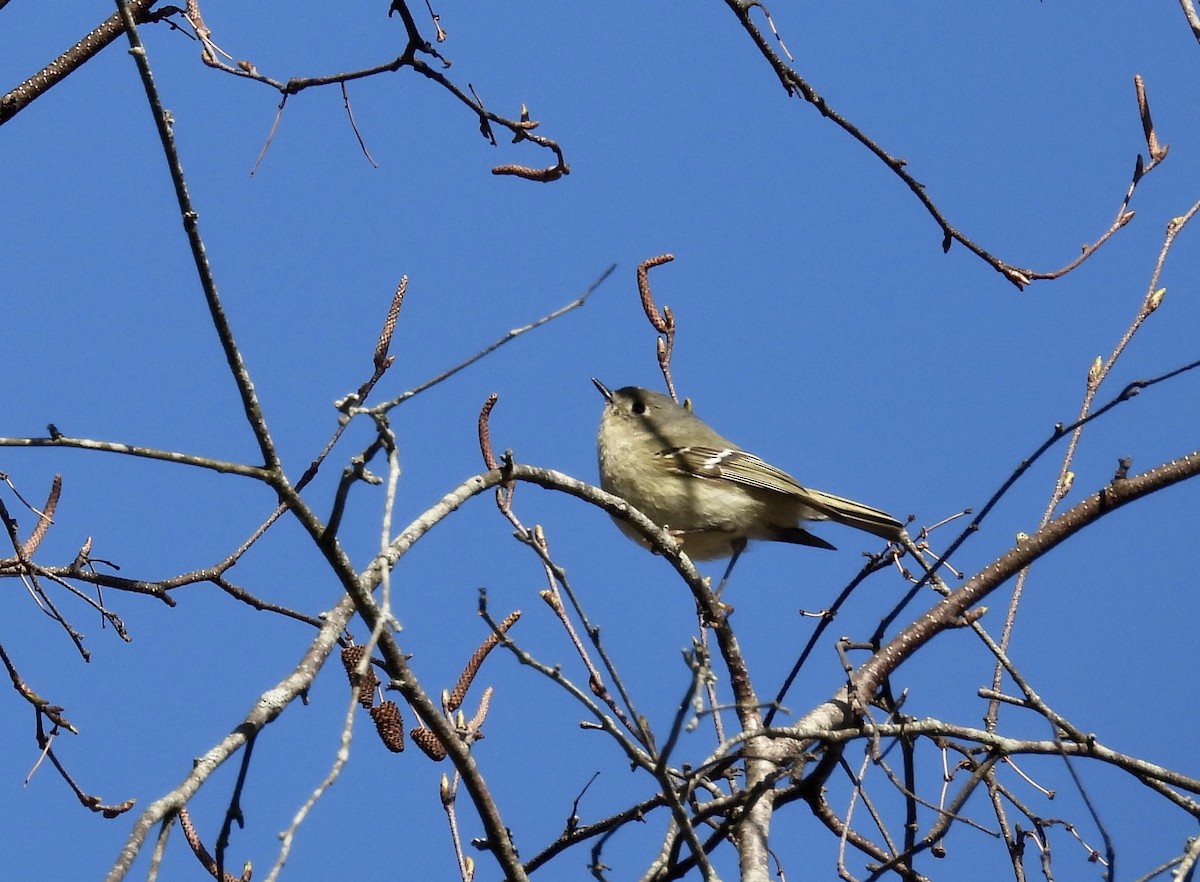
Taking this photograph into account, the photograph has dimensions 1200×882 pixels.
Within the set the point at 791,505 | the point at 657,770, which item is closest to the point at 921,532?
the point at 791,505

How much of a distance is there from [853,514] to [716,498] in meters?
0.53

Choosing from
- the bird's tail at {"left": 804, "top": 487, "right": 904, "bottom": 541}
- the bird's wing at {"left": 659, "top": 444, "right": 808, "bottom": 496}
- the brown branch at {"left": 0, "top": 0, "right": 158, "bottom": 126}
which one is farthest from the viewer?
the bird's wing at {"left": 659, "top": 444, "right": 808, "bottom": 496}

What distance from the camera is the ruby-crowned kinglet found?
5.05 meters

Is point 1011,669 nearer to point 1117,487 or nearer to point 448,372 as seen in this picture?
point 1117,487

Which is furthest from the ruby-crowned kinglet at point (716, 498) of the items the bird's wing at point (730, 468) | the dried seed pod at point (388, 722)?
the dried seed pod at point (388, 722)

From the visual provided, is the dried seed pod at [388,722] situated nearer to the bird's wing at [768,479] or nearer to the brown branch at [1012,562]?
the brown branch at [1012,562]

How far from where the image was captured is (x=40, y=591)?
3.17m

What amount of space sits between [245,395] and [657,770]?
824 millimetres

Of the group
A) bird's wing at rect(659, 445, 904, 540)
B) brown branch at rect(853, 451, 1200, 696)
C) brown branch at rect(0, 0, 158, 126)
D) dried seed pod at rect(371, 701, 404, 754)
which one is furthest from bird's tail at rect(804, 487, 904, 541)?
brown branch at rect(0, 0, 158, 126)

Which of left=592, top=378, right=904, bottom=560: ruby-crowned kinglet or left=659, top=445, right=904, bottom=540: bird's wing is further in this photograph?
left=592, top=378, right=904, bottom=560: ruby-crowned kinglet

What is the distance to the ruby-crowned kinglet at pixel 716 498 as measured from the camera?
16.6 ft

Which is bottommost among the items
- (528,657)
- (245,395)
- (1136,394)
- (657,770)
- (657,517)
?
(657,770)

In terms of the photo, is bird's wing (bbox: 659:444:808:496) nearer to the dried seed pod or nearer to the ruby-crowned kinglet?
the ruby-crowned kinglet

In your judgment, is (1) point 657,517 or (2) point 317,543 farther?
(1) point 657,517
